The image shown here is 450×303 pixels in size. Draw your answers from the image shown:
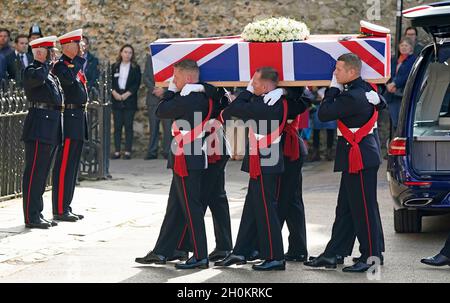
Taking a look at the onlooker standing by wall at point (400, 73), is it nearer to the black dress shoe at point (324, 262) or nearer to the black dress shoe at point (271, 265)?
the black dress shoe at point (324, 262)

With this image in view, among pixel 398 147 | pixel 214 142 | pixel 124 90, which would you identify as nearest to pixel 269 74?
pixel 214 142

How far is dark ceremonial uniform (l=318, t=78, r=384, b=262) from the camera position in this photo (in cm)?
915

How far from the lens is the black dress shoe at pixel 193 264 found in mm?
9336

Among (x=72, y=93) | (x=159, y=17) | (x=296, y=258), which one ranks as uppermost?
(x=159, y=17)

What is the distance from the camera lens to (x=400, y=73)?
1736 cm

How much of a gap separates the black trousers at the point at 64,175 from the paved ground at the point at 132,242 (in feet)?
0.84

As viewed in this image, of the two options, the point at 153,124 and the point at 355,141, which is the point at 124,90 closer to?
the point at 153,124

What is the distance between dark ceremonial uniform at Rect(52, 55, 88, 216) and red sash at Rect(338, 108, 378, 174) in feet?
11.3

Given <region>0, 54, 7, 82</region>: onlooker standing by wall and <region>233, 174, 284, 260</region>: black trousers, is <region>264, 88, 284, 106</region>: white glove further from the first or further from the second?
<region>0, 54, 7, 82</region>: onlooker standing by wall

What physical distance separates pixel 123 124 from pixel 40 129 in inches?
309
